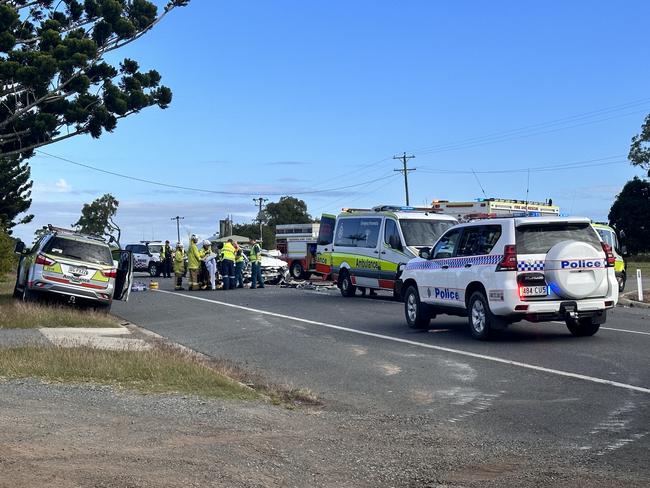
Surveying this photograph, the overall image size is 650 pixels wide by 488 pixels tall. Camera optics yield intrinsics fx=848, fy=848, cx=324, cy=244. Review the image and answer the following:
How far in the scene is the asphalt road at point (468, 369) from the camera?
727 cm

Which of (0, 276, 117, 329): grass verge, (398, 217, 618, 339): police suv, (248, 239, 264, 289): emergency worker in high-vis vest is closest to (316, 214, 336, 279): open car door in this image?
(248, 239, 264, 289): emergency worker in high-vis vest

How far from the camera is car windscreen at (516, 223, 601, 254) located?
500 inches

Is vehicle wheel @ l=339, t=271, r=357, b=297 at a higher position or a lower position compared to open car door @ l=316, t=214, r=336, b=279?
lower

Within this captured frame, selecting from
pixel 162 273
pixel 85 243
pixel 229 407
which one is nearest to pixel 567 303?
pixel 229 407

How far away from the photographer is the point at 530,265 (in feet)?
41.4

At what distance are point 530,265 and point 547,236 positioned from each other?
550 millimetres

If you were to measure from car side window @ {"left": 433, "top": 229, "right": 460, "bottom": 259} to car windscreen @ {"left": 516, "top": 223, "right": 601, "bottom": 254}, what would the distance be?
1.69 m

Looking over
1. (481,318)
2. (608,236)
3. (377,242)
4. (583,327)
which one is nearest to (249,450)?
(481,318)

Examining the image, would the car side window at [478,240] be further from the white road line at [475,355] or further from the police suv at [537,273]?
the white road line at [475,355]

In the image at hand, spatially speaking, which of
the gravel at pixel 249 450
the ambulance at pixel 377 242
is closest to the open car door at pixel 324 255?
the ambulance at pixel 377 242

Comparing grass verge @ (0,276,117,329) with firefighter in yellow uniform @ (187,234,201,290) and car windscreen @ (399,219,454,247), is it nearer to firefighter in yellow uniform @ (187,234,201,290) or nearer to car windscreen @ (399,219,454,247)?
car windscreen @ (399,219,454,247)

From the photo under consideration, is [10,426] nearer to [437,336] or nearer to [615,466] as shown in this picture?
[615,466]

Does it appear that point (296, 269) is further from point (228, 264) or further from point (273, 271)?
point (228, 264)

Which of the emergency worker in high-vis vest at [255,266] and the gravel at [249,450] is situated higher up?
the emergency worker in high-vis vest at [255,266]
